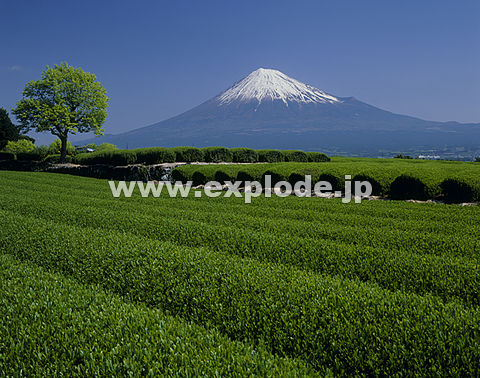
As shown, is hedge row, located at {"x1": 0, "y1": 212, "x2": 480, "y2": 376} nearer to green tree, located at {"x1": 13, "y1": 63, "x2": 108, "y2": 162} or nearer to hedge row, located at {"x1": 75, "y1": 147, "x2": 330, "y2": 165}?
hedge row, located at {"x1": 75, "y1": 147, "x2": 330, "y2": 165}

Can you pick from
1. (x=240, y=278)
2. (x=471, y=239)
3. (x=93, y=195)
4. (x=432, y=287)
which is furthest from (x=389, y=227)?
(x=93, y=195)

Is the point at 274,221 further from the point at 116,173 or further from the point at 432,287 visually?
the point at 116,173

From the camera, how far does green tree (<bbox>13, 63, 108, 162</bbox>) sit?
25234 millimetres

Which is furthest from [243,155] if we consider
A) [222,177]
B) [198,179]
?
[222,177]

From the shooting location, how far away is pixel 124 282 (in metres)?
3.99

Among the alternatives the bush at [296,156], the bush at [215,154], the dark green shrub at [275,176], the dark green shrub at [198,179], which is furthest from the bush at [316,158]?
the dark green shrub at [198,179]

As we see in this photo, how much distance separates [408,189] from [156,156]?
13388 millimetres

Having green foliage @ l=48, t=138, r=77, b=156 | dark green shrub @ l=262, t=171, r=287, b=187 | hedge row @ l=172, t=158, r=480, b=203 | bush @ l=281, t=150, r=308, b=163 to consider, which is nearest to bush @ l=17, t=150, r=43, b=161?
green foliage @ l=48, t=138, r=77, b=156

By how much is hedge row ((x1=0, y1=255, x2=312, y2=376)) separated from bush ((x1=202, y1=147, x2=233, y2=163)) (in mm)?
16894

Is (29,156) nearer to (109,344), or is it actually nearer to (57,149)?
(57,149)

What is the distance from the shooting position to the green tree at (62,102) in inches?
993

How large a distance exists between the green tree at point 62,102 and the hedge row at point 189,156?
5196mm

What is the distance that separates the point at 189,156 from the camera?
64.0ft

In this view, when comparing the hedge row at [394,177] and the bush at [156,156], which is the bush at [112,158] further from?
the hedge row at [394,177]
